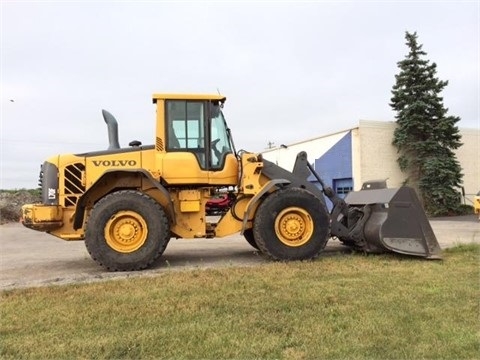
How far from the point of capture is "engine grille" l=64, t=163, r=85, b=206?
8375 millimetres

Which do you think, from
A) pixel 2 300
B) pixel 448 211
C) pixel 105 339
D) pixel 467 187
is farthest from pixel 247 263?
pixel 467 187

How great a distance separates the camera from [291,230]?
8.45 metres

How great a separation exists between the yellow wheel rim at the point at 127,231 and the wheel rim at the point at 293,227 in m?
2.29

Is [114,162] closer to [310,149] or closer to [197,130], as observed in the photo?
[197,130]

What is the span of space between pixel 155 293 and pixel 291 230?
132 inches

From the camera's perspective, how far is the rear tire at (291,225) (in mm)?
8336

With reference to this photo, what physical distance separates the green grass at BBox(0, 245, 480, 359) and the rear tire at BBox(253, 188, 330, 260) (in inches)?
52.6

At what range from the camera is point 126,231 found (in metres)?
7.97

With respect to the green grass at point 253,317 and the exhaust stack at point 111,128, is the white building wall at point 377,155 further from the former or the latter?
the green grass at point 253,317

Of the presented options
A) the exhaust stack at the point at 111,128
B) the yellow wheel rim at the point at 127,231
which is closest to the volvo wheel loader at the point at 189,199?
the yellow wheel rim at the point at 127,231

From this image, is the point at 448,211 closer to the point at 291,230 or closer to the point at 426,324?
the point at 291,230

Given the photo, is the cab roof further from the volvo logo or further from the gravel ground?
the gravel ground

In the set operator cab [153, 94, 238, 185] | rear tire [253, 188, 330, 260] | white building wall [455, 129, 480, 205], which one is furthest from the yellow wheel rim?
white building wall [455, 129, 480, 205]

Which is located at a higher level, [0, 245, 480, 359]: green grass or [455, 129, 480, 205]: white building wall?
[455, 129, 480, 205]: white building wall
